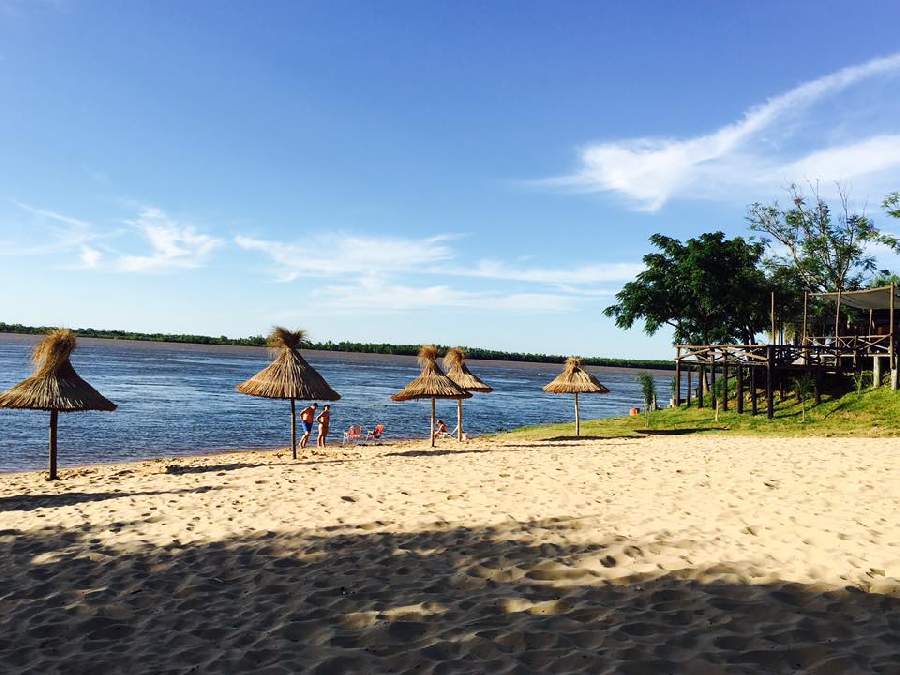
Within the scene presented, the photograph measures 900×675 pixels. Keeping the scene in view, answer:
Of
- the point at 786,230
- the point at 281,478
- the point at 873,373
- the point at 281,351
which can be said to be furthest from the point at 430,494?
the point at 786,230

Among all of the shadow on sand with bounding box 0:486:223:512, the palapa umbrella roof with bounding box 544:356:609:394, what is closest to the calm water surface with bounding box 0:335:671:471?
the palapa umbrella roof with bounding box 544:356:609:394

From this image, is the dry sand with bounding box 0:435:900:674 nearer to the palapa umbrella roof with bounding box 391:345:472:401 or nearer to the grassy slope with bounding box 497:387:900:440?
the palapa umbrella roof with bounding box 391:345:472:401

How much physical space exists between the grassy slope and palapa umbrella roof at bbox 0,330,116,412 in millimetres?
13600

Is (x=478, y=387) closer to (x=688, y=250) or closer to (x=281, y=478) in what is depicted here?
(x=281, y=478)

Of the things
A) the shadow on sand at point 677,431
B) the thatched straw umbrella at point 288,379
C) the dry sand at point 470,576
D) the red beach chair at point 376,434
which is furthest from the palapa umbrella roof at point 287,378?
the shadow on sand at point 677,431

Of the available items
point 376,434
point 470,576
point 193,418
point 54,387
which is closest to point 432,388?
point 376,434

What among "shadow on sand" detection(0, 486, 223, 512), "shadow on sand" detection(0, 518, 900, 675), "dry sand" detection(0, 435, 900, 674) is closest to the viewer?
"shadow on sand" detection(0, 518, 900, 675)

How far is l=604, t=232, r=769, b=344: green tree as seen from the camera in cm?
3297

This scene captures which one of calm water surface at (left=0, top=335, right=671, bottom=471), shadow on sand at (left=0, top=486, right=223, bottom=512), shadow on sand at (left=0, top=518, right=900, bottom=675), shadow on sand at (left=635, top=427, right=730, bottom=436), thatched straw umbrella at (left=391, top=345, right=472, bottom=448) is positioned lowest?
calm water surface at (left=0, top=335, right=671, bottom=471)

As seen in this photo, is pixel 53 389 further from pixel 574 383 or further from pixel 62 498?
pixel 574 383

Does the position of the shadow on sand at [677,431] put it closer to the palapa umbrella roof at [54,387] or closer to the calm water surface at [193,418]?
the calm water surface at [193,418]

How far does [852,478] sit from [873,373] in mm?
16003

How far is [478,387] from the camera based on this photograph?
22875 millimetres

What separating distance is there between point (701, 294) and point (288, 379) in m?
23.6
